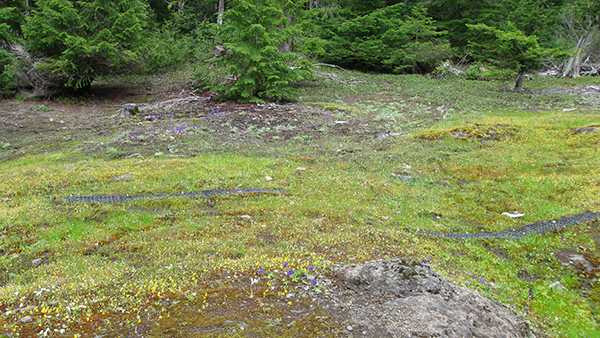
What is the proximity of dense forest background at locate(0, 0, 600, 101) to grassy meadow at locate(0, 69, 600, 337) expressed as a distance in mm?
5930

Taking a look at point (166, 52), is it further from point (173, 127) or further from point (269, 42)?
point (173, 127)

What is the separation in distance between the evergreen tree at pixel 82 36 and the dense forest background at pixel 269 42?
5 centimetres

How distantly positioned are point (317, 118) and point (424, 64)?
56.0ft

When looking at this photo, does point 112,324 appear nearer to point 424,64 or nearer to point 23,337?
point 23,337

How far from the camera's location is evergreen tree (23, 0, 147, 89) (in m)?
17.9

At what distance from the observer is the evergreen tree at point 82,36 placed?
706 inches

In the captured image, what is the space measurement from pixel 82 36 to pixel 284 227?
62.1 ft

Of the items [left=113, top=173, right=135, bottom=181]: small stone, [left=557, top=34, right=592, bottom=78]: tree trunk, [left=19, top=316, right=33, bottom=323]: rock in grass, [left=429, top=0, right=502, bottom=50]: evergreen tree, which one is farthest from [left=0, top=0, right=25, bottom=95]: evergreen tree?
[left=557, top=34, right=592, bottom=78]: tree trunk

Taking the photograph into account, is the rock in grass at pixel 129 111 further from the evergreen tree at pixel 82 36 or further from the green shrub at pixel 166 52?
the green shrub at pixel 166 52

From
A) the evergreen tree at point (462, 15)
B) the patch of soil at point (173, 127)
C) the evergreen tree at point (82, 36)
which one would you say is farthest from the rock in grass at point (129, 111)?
the evergreen tree at point (462, 15)

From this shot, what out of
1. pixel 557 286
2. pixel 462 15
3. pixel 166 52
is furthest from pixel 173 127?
pixel 462 15

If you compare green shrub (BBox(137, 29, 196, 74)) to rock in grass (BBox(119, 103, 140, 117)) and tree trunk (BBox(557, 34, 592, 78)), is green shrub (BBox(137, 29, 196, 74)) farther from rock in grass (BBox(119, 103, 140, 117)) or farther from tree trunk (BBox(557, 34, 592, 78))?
tree trunk (BBox(557, 34, 592, 78))

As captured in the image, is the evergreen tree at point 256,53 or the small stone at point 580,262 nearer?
the small stone at point 580,262

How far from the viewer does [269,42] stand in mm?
15961
